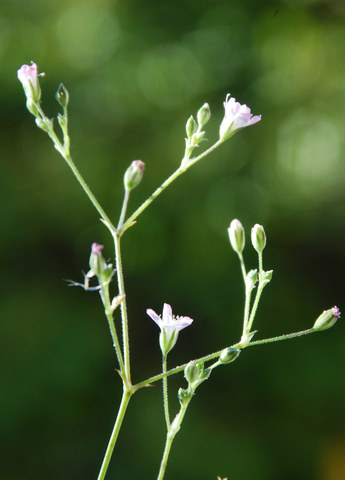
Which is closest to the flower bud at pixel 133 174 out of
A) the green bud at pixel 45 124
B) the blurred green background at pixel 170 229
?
the green bud at pixel 45 124

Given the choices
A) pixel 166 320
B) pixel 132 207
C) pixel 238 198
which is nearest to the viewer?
pixel 166 320

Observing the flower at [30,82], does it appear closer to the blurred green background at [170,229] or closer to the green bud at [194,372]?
the green bud at [194,372]

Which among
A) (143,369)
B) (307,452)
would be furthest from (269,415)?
(143,369)

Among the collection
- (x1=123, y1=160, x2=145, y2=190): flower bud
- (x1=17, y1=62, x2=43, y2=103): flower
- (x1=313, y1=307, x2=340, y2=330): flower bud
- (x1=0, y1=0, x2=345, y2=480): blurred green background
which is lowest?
(x1=313, y1=307, x2=340, y2=330): flower bud

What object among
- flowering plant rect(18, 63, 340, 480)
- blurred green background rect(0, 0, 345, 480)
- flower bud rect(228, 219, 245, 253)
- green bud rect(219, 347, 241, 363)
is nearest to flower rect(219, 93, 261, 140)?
flowering plant rect(18, 63, 340, 480)

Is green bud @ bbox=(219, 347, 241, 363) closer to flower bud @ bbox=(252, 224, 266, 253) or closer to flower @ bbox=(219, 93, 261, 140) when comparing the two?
flower bud @ bbox=(252, 224, 266, 253)

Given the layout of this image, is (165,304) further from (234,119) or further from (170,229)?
(170,229)

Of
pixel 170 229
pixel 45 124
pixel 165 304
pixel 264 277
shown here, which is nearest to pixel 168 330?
pixel 165 304

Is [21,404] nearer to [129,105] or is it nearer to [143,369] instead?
[143,369]
